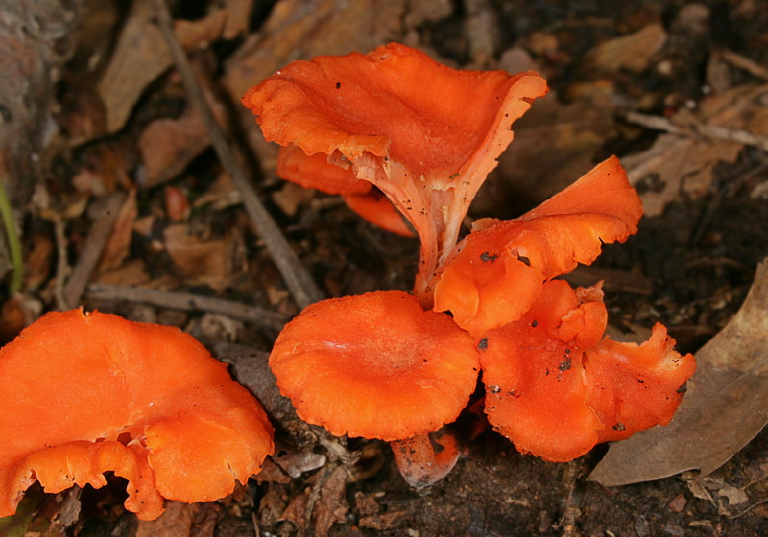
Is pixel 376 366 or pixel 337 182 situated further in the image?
pixel 337 182

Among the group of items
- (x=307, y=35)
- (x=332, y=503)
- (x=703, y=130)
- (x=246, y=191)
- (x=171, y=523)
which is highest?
(x=307, y=35)

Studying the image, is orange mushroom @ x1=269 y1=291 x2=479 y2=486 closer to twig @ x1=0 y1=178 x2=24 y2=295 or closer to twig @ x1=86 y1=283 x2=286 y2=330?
twig @ x1=86 y1=283 x2=286 y2=330

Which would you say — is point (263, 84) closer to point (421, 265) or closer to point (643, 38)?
→ point (421, 265)

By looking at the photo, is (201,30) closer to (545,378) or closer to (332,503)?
(332,503)

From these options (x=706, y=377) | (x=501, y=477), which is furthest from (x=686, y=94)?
(x=501, y=477)

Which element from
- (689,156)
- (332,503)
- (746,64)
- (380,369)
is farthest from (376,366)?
(746,64)

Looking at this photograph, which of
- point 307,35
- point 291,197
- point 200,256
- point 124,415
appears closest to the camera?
point 124,415
